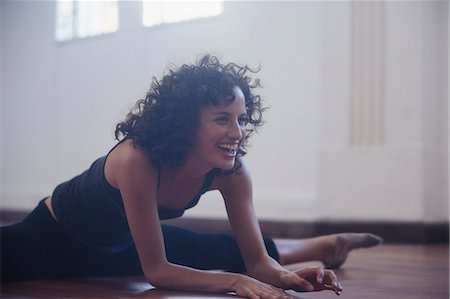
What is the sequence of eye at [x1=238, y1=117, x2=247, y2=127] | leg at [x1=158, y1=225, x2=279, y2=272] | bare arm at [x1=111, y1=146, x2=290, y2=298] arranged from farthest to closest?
leg at [x1=158, y1=225, x2=279, y2=272]
eye at [x1=238, y1=117, x2=247, y2=127]
bare arm at [x1=111, y1=146, x2=290, y2=298]

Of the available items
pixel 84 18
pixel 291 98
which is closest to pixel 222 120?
pixel 291 98

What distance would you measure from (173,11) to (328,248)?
2.81 metres

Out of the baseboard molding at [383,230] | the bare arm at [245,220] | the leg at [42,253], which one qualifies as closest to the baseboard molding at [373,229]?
the baseboard molding at [383,230]

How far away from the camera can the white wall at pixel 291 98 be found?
347 centimetres

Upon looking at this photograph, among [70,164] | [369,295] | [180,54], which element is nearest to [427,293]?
[369,295]

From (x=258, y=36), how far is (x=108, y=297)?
2.93 metres

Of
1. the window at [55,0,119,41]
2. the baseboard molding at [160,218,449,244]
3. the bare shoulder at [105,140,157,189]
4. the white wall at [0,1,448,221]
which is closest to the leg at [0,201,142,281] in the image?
the bare shoulder at [105,140,157,189]

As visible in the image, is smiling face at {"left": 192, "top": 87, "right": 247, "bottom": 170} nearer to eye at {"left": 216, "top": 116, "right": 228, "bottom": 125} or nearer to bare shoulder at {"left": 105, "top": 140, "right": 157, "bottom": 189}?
eye at {"left": 216, "top": 116, "right": 228, "bottom": 125}

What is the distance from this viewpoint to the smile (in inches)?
60.7

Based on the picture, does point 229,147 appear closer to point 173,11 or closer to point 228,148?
point 228,148

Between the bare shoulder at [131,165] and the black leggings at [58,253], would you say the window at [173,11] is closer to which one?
the black leggings at [58,253]

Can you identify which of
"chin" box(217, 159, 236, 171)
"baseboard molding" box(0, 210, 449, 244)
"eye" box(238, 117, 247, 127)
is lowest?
"baseboard molding" box(0, 210, 449, 244)

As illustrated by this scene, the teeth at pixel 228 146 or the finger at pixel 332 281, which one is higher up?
the teeth at pixel 228 146

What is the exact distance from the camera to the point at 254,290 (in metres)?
1.38
